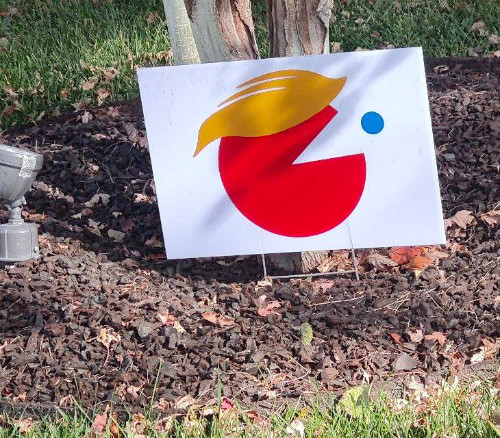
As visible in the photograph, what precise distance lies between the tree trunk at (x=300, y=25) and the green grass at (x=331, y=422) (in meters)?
1.82

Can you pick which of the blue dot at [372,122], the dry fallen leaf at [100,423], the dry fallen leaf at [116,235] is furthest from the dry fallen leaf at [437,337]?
the dry fallen leaf at [116,235]

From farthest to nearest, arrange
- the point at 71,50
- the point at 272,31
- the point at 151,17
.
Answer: the point at 151,17 → the point at 71,50 → the point at 272,31

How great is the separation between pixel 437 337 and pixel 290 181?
98cm

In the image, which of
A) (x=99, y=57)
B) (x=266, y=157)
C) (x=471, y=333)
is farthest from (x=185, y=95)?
(x=99, y=57)

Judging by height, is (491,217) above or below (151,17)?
below

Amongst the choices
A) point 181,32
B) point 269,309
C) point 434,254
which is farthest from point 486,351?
point 181,32

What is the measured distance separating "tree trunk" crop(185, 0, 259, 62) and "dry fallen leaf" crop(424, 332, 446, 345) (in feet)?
5.62

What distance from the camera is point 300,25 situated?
4.25m

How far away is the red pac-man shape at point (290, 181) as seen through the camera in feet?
13.3

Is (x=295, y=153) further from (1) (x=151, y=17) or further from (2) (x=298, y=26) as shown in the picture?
(1) (x=151, y=17)

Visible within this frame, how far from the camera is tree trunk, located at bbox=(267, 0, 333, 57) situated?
13.9 ft

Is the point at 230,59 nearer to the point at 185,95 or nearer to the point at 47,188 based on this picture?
the point at 185,95

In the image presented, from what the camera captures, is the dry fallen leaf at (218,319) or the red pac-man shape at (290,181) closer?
the dry fallen leaf at (218,319)

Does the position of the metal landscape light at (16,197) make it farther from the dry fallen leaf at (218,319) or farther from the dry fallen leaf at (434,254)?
the dry fallen leaf at (434,254)
